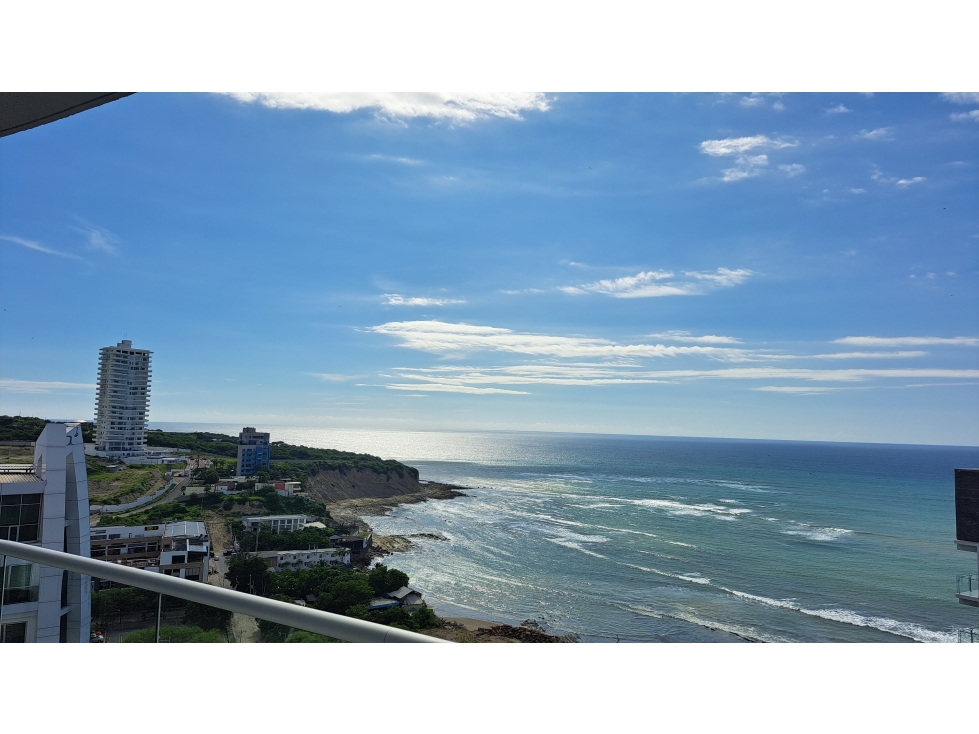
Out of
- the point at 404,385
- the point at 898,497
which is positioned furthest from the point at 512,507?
the point at 898,497

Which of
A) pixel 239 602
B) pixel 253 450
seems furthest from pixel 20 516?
pixel 253 450

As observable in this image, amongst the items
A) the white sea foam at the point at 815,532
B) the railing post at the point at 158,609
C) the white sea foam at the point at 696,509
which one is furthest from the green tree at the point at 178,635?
the white sea foam at the point at 696,509

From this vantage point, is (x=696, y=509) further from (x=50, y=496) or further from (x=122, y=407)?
(x=50, y=496)

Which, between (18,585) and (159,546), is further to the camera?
(159,546)

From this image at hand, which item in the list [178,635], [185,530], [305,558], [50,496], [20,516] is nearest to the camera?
[178,635]

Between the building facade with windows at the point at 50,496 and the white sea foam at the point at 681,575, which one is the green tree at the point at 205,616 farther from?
the white sea foam at the point at 681,575
